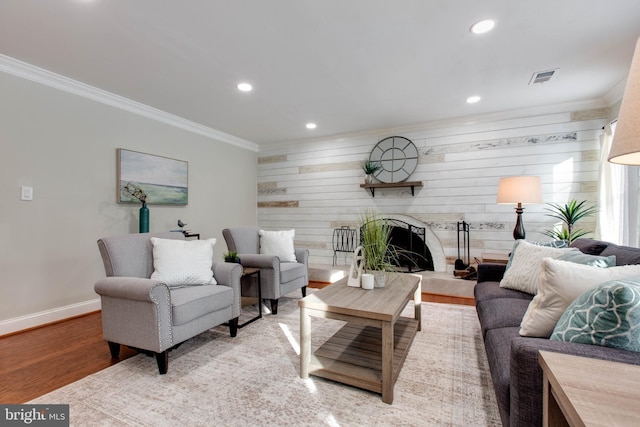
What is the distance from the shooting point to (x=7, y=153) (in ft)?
8.99

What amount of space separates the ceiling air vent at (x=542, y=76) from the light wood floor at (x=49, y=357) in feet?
14.7

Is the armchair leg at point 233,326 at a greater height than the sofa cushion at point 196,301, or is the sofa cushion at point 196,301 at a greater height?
the sofa cushion at point 196,301

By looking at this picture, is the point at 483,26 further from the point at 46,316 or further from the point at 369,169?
the point at 46,316

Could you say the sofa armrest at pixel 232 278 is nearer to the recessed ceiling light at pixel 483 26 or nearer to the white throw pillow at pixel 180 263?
the white throw pillow at pixel 180 263

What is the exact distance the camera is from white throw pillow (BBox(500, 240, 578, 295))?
2.15m

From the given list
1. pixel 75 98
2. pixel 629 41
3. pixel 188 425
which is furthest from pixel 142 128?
pixel 629 41

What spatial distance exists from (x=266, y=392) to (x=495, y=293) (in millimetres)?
1785

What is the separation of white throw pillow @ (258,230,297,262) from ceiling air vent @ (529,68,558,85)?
317 cm

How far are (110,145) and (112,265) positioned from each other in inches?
77.4

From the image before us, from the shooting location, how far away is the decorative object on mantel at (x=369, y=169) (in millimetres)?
4848

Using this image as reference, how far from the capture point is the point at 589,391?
726 mm

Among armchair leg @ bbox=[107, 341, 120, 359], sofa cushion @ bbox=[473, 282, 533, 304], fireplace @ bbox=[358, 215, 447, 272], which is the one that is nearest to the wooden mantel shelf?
fireplace @ bbox=[358, 215, 447, 272]

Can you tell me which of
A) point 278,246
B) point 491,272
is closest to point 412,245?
point 491,272

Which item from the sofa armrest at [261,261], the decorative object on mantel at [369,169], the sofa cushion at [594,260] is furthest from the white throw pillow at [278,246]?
the sofa cushion at [594,260]
